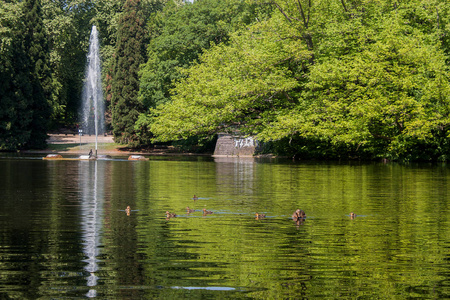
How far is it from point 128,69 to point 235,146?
24440 millimetres

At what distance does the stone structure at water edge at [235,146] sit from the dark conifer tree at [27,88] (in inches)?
991

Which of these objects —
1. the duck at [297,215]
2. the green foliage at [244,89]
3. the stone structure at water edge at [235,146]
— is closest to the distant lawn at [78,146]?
the stone structure at water edge at [235,146]

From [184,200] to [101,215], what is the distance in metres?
4.18

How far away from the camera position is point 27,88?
77.6 m

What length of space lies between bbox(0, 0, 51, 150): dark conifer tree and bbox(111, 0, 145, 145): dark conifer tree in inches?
353

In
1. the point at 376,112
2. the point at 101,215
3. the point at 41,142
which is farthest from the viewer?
the point at 41,142

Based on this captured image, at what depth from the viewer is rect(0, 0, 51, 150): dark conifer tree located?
76125mm

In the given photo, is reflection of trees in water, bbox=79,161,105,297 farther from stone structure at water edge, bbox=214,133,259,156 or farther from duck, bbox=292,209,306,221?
stone structure at water edge, bbox=214,133,259,156

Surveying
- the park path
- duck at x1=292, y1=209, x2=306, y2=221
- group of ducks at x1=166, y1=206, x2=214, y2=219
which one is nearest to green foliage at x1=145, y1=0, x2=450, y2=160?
group of ducks at x1=166, y1=206, x2=214, y2=219

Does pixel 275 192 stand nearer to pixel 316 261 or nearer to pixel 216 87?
pixel 316 261

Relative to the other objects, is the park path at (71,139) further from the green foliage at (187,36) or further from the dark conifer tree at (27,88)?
the green foliage at (187,36)

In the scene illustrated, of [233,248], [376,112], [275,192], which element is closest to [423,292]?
[233,248]

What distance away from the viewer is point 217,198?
68.9ft

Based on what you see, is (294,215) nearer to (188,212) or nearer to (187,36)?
(188,212)
